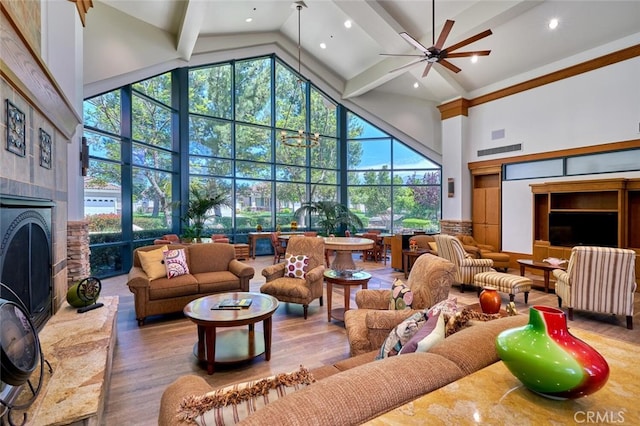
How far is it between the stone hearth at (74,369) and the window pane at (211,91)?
633 cm

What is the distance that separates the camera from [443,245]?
5500 mm

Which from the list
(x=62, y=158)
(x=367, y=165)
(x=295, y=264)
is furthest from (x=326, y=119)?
(x=62, y=158)

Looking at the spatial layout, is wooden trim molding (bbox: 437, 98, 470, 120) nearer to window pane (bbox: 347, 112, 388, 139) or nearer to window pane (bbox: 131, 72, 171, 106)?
window pane (bbox: 347, 112, 388, 139)

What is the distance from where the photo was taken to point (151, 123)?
22.9 feet

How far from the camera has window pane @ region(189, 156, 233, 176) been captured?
802 centimetres

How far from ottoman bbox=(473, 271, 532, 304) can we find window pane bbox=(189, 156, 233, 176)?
21.9 feet

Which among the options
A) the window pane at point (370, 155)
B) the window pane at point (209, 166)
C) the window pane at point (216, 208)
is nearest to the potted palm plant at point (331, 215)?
the window pane at point (370, 155)

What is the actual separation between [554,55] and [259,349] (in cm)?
798

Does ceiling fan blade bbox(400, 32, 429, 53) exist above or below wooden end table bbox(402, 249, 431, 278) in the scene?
above

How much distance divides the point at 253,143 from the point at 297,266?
5.79 metres

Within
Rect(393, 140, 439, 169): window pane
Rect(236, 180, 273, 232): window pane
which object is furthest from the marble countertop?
Rect(393, 140, 439, 169): window pane

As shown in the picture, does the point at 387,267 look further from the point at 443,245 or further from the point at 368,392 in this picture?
the point at 368,392

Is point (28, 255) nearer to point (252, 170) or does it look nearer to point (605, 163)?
point (252, 170)

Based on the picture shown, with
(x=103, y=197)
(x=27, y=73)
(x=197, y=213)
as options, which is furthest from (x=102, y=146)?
(x=27, y=73)
